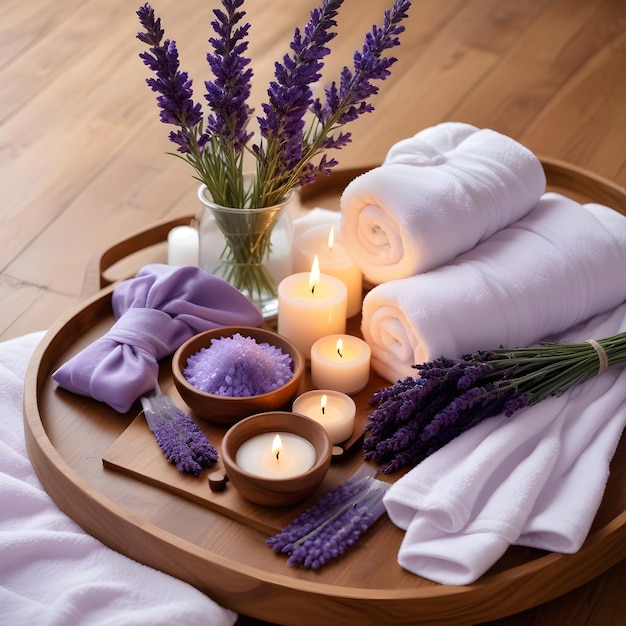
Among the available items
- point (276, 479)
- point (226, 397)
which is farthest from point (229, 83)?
point (276, 479)

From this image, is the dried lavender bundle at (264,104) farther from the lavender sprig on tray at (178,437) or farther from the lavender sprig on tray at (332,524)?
the lavender sprig on tray at (332,524)

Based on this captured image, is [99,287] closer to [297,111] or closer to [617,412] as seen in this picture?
[297,111]

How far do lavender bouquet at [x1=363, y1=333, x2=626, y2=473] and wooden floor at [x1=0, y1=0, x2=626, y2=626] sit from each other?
0.72 metres

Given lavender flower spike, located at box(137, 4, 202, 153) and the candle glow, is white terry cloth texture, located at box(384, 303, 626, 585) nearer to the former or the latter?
the candle glow

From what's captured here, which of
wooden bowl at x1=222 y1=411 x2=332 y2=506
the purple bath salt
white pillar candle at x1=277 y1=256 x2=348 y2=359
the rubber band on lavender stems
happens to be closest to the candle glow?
white pillar candle at x1=277 y1=256 x2=348 y2=359

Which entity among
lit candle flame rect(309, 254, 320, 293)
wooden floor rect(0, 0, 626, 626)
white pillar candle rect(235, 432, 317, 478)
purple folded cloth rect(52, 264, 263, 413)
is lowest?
wooden floor rect(0, 0, 626, 626)

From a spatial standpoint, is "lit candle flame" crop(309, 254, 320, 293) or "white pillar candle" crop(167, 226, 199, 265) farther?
"white pillar candle" crop(167, 226, 199, 265)

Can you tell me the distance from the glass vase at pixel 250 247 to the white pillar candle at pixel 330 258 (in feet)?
0.09

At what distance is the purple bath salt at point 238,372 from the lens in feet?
4.10

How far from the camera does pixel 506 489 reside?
3.67 ft

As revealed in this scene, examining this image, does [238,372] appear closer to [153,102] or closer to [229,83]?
[229,83]

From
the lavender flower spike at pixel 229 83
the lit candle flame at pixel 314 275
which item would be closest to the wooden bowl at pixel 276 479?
Answer: the lit candle flame at pixel 314 275

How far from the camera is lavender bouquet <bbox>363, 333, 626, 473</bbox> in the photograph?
119 centimetres

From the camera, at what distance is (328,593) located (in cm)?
104
